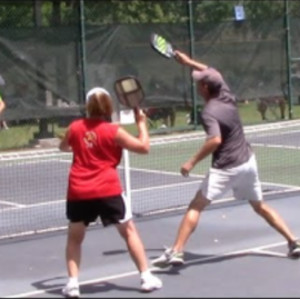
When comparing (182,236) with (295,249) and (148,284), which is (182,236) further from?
(148,284)

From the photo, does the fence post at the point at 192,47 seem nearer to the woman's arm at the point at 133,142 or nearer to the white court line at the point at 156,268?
the white court line at the point at 156,268

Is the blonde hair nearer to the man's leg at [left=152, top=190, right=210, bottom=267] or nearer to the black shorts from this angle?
the black shorts

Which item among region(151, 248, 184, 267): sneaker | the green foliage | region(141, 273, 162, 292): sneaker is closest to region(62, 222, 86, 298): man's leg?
region(141, 273, 162, 292): sneaker

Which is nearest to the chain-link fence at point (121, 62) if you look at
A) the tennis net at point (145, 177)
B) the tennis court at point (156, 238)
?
the tennis net at point (145, 177)

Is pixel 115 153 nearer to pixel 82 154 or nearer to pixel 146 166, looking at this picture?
pixel 82 154

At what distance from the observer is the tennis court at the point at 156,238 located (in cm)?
835

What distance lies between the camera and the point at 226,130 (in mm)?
8797

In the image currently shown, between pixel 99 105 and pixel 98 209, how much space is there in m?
0.71

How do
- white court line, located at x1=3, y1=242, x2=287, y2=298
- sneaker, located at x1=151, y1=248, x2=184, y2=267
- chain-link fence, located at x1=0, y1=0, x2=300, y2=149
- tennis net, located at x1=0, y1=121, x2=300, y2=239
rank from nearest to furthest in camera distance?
white court line, located at x1=3, y1=242, x2=287, y2=298
sneaker, located at x1=151, y1=248, x2=184, y2=267
tennis net, located at x1=0, y1=121, x2=300, y2=239
chain-link fence, located at x1=0, y1=0, x2=300, y2=149

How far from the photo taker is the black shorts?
25.0ft

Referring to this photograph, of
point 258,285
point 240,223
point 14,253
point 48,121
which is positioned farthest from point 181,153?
point 258,285

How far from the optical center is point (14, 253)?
9.92 m

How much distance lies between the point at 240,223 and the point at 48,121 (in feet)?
28.3

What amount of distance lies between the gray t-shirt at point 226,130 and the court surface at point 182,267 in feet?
2.84
